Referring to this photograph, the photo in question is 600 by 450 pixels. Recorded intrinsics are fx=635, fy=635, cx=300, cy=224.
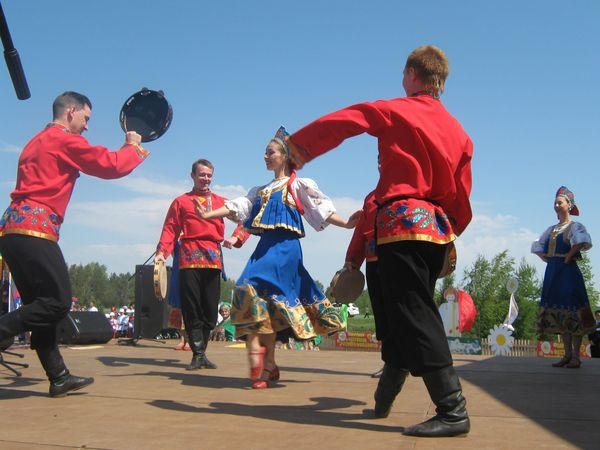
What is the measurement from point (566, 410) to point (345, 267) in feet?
5.17

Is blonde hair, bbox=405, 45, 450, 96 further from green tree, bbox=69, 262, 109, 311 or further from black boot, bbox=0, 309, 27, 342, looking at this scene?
green tree, bbox=69, 262, 109, 311

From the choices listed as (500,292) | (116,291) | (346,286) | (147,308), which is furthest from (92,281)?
(346,286)

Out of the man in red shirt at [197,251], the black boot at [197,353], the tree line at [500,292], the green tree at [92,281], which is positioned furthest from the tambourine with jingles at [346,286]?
the green tree at [92,281]

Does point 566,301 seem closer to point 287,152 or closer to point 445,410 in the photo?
point 287,152

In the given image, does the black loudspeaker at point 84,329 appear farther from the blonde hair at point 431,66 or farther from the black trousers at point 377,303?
the blonde hair at point 431,66

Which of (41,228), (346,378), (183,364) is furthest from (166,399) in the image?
(183,364)

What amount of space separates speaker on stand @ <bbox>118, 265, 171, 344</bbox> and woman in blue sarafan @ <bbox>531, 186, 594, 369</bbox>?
6.24m

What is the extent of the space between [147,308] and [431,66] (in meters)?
8.51

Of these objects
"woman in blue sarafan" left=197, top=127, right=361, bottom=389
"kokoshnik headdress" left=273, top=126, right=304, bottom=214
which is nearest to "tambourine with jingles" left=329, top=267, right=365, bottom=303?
"woman in blue sarafan" left=197, top=127, right=361, bottom=389

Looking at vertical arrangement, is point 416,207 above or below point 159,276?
above

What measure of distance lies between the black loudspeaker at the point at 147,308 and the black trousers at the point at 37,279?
258 inches

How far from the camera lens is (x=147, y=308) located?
1084cm

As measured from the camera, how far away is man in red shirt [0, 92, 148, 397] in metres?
4.09

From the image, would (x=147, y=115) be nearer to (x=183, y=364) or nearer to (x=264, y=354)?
(x=264, y=354)
